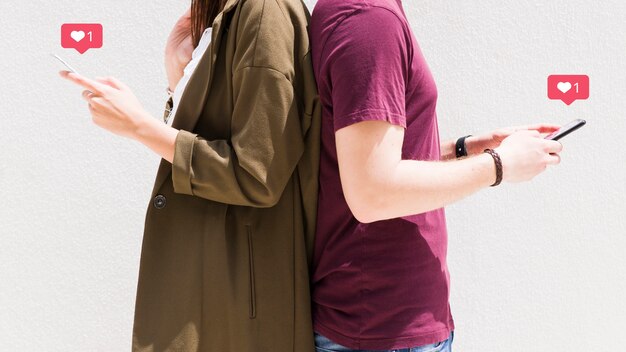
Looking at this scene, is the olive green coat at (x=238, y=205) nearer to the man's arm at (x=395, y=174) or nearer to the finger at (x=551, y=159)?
the man's arm at (x=395, y=174)

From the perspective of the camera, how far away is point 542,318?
204 cm

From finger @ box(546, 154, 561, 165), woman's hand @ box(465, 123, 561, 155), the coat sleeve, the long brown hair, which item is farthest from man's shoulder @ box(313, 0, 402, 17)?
woman's hand @ box(465, 123, 561, 155)

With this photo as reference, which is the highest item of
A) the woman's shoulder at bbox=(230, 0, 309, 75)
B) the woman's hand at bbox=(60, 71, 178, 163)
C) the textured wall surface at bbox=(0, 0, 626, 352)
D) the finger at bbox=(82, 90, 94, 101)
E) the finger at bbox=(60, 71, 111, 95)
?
the woman's shoulder at bbox=(230, 0, 309, 75)

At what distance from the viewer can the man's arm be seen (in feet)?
3.17

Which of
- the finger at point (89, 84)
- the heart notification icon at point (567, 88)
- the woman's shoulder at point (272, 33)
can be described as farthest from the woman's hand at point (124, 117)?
the heart notification icon at point (567, 88)

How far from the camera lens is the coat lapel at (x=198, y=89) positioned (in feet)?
3.62

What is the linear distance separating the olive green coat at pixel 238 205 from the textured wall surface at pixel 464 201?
0.83 m

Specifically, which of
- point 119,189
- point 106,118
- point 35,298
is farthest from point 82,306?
point 106,118

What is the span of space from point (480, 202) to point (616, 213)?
0.41 meters

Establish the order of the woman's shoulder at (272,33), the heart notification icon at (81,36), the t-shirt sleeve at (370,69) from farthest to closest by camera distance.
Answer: the heart notification icon at (81,36)
the woman's shoulder at (272,33)
the t-shirt sleeve at (370,69)

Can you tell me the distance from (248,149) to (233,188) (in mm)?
65

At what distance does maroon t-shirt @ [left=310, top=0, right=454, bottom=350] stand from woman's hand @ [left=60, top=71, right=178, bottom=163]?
251 mm

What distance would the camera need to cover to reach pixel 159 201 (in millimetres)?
1136

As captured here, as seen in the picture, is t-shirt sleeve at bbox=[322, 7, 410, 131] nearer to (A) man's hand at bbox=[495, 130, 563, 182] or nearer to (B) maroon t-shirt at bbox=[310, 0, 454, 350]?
(B) maroon t-shirt at bbox=[310, 0, 454, 350]
